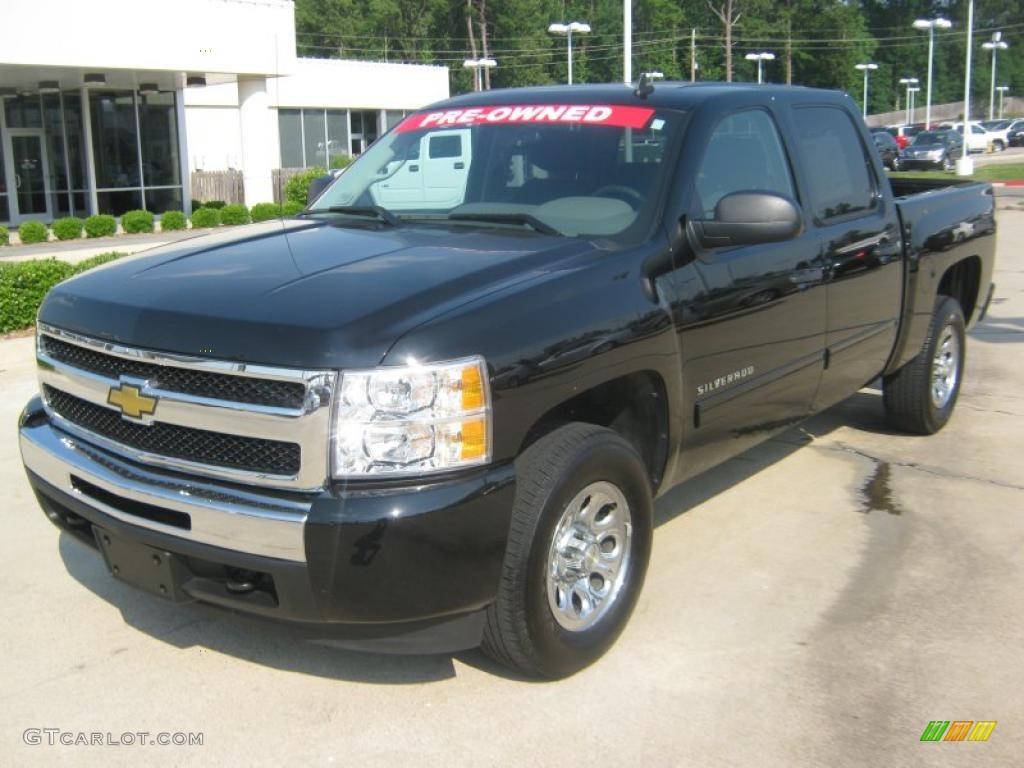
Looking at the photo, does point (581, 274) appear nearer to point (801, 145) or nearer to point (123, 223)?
point (801, 145)

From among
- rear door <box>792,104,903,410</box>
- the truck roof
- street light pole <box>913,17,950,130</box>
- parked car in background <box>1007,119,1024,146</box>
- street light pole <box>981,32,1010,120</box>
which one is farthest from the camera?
parked car in background <box>1007,119,1024,146</box>

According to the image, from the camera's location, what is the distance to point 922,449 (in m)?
6.41

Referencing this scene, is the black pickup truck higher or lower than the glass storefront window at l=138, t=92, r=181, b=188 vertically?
lower

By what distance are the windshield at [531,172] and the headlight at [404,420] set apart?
3.94ft

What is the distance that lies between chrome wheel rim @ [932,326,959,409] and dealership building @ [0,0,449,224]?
21.4 m

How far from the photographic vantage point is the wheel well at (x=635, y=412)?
3811 mm

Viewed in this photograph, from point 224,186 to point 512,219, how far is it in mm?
29104

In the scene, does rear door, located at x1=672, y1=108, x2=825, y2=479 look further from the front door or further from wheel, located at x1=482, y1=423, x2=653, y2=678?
the front door

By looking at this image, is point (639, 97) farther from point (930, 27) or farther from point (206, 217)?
point (930, 27)

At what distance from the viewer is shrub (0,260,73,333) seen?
9805mm

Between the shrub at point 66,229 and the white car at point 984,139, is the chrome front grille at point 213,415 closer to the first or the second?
the shrub at point 66,229

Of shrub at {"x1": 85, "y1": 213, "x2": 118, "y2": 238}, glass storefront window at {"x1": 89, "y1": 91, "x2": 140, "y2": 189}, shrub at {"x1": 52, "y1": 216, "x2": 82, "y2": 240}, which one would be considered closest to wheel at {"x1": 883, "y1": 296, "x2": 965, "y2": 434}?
shrub at {"x1": 52, "y1": 216, "x2": 82, "y2": 240}

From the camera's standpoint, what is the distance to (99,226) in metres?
23.6

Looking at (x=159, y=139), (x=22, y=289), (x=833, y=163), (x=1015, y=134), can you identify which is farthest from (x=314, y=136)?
(x=1015, y=134)
